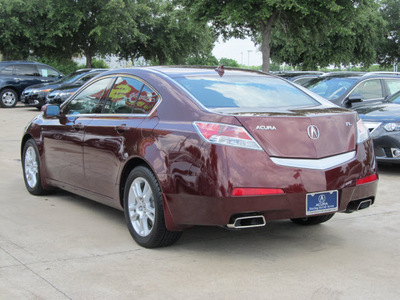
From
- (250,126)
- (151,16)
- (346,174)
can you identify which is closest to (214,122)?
(250,126)

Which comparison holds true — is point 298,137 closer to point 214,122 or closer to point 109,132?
point 214,122

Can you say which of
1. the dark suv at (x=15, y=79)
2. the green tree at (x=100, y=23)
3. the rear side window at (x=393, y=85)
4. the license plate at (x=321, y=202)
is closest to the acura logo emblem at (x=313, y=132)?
the license plate at (x=321, y=202)

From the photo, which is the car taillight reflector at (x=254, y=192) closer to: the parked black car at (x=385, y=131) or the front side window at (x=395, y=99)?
the parked black car at (x=385, y=131)

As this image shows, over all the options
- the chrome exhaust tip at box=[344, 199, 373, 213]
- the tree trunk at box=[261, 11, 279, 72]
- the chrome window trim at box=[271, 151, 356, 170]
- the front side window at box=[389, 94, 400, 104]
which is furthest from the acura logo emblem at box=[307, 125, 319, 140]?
the tree trunk at box=[261, 11, 279, 72]

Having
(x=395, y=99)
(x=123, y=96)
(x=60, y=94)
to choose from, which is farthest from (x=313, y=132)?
(x=60, y=94)

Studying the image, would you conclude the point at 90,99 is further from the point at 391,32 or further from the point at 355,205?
the point at 391,32

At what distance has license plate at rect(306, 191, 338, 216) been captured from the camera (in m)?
4.25

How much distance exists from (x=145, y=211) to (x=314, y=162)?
1465mm

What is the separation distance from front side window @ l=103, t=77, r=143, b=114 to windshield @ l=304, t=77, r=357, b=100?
636 centimetres

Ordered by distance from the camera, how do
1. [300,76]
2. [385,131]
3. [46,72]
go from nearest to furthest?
[385,131] < [300,76] < [46,72]

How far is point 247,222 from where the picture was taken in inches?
167

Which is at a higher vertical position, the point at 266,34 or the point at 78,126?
the point at 266,34

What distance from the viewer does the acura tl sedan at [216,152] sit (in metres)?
4.12

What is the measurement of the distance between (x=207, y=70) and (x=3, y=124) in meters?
11.7
